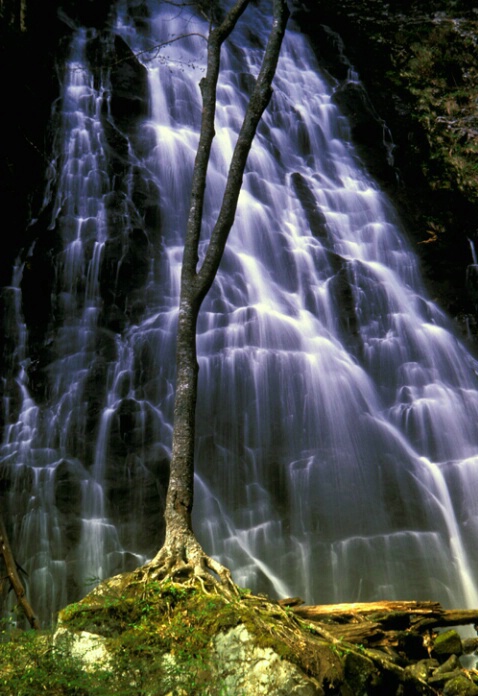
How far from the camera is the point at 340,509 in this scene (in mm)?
8289

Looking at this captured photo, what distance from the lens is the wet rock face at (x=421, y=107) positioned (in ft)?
42.4

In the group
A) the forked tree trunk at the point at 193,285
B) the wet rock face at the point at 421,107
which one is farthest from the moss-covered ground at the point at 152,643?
the wet rock face at the point at 421,107

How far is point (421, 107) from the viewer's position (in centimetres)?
1538

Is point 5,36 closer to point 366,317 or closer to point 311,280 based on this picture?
point 311,280

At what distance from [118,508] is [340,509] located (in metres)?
3.22

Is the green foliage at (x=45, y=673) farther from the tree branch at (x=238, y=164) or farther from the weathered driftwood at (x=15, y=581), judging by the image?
the tree branch at (x=238, y=164)

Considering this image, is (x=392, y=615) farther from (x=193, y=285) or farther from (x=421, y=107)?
(x=421, y=107)

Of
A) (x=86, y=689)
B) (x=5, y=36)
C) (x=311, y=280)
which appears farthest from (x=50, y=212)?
(x=86, y=689)

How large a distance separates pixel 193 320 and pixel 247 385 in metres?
4.35

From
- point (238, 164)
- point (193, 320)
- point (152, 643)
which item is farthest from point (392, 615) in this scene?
point (238, 164)

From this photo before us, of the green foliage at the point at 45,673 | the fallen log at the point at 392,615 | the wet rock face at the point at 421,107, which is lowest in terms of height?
the green foliage at the point at 45,673

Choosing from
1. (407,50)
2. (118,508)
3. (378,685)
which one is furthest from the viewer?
(407,50)

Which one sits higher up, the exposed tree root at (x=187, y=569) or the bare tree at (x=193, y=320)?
the bare tree at (x=193, y=320)

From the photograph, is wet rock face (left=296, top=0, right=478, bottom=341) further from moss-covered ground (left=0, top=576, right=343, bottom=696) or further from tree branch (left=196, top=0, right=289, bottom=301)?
moss-covered ground (left=0, top=576, right=343, bottom=696)
